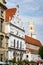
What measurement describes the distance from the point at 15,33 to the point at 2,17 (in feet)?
53.4

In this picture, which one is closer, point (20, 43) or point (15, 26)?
point (15, 26)

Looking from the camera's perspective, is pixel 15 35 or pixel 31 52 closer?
pixel 15 35

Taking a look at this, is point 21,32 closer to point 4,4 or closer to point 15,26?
point 15,26

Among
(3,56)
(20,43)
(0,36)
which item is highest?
(0,36)

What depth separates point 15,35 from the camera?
54.6 metres

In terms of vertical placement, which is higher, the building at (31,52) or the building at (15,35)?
the building at (15,35)

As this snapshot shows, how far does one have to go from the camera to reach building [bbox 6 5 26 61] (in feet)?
170

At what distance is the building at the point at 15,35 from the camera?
170ft

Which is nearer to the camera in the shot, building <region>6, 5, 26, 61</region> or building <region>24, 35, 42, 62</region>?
building <region>6, 5, 26, 61</region>

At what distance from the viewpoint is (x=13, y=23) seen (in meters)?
54.1

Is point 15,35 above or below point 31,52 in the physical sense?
above

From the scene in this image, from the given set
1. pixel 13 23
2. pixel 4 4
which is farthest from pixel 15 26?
pixel 4 4

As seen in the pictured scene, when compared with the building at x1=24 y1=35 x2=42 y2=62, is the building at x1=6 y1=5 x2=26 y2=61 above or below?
above

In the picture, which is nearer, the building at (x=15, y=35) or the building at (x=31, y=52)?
the building at (x=15, y=35)
